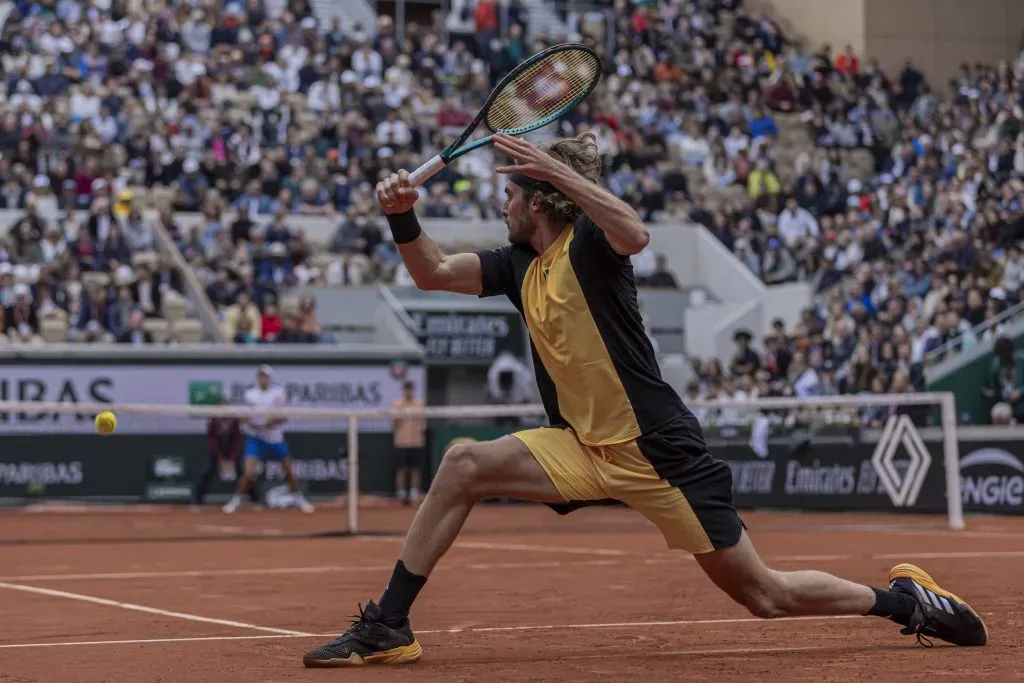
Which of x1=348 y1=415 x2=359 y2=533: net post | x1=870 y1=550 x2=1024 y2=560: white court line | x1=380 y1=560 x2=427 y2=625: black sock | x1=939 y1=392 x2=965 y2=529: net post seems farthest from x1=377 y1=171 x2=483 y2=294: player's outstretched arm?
x1=939 y1=392 x2=965 y2=529: net post

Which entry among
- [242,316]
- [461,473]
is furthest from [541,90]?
[242,316]

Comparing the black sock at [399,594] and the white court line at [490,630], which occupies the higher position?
the black sock at [399,594]

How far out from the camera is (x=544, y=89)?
7.04 meters

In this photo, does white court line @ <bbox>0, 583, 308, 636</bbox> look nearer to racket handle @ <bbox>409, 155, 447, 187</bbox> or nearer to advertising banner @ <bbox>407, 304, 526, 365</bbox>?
racket handle @ <bbox>409, 155, 447, 187</bbox>

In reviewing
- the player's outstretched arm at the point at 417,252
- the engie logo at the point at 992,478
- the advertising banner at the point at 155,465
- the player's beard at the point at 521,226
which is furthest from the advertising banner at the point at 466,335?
the player's beard at the point at 521,226

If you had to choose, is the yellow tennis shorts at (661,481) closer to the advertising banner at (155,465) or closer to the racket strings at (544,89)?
the racket strings at (544,89)

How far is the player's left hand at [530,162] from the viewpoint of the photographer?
5930 millimetres

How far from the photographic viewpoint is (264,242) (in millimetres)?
26703

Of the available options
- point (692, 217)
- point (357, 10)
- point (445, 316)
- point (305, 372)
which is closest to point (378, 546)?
point (305, 372)

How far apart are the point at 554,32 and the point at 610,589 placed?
2822 cm

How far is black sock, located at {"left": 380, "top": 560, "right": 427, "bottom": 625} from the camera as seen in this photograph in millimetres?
6359

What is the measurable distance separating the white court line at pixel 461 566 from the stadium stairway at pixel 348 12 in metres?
23.8

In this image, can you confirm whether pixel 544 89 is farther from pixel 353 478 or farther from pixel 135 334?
pixel 135 334

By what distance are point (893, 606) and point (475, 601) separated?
342 cm
